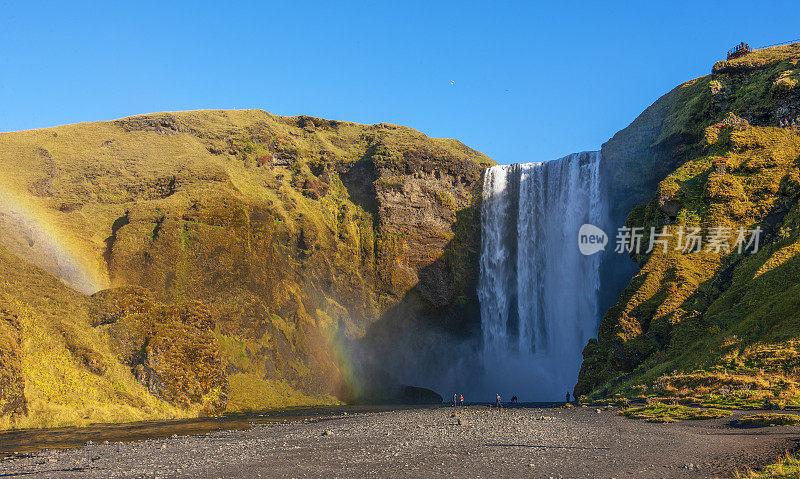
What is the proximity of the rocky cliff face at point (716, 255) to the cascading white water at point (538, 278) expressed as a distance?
6370 mm

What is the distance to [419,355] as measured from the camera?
74438mm

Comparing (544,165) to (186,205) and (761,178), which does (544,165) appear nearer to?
(761,178)

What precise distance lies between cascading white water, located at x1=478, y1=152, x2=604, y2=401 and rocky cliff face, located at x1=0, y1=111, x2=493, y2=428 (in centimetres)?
424

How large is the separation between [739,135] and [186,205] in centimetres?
5784

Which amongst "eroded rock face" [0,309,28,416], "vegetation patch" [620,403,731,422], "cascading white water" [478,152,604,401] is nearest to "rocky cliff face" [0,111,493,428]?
"eroded rock face" [0,309,28,416]

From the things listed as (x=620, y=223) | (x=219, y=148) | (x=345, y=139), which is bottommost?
(x=620, y=223)

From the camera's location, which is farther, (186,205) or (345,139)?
(345,139)

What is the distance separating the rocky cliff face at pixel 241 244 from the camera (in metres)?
48.1

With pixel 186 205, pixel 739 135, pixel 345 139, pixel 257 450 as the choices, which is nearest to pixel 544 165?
pixel 739 135

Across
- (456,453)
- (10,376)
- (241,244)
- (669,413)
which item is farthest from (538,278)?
(10,376)

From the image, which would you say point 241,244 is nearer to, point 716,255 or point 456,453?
point 456,453

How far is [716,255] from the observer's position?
43.8m

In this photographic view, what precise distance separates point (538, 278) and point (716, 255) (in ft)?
92.0

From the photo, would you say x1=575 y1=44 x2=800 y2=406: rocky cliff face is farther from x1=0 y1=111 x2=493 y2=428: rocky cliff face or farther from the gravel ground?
x1=0 y1=111 x2=493 y2=428: rocky cliff face
